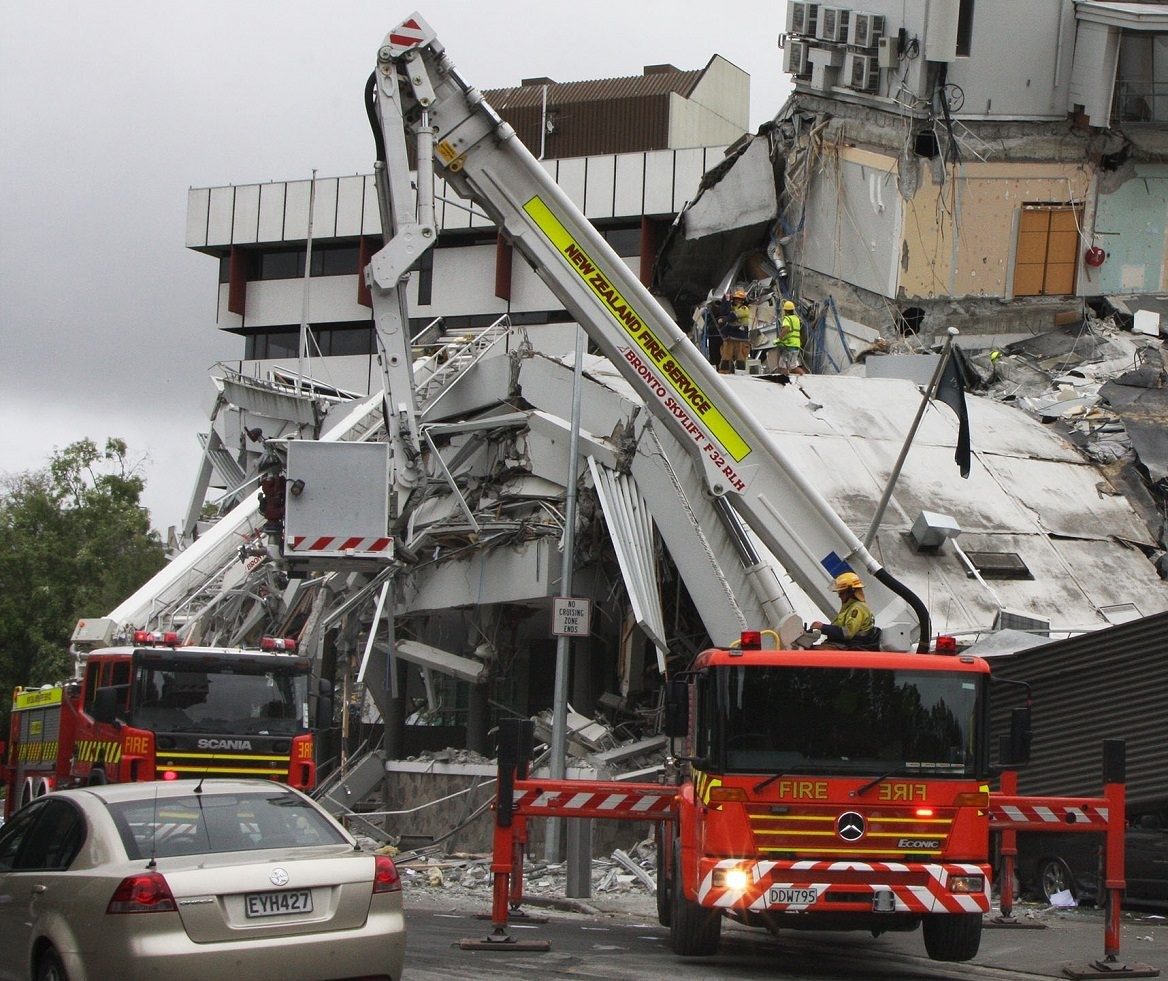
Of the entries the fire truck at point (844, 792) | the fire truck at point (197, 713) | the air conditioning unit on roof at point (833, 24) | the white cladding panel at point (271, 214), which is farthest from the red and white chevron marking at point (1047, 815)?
the white cladding panel at point (271, 214)

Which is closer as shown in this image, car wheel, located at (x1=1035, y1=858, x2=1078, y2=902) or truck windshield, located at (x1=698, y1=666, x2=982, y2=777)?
truck windshield, located at (x1=698, y1=666, x2=982, y2=777)

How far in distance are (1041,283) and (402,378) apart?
1919cm

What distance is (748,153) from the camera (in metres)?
34.9

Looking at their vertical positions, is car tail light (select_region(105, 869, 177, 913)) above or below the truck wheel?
above

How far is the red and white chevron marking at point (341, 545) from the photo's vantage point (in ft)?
60.2

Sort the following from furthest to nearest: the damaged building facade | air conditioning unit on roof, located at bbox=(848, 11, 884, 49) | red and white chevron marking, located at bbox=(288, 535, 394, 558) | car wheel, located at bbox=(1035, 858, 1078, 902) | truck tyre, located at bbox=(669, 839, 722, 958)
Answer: air conditioning unit on roof, located at bbox=(848, 11, 884, 49)
the damaged building facade
red and white chevron marking, located at bbox=(288, 535, 394, 558)
car wheel, located at bbox=(1035, 858, 1078, 902)
truck tyre, located at bbox=(669, 839, 722, 958)

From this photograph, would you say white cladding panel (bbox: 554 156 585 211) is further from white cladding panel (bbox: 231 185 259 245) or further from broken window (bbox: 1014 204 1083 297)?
broken window (bbox: 1014 204 1083 297)

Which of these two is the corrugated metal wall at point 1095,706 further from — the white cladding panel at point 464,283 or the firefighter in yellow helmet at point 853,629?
the white cladding panel at point 464,283

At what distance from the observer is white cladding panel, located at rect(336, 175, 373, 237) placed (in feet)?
214

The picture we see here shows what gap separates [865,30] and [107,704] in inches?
910

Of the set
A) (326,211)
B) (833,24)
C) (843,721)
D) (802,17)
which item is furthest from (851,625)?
(326,211)

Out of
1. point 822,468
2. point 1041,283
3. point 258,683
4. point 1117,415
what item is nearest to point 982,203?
point 1041,283

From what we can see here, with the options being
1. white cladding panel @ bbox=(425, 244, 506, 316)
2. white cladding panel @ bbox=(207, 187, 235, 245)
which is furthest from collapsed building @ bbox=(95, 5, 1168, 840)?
white cladding panel @ bbox=(207, 187, 235, 245)

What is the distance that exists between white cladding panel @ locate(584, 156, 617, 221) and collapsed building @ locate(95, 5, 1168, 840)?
86.8 ft
